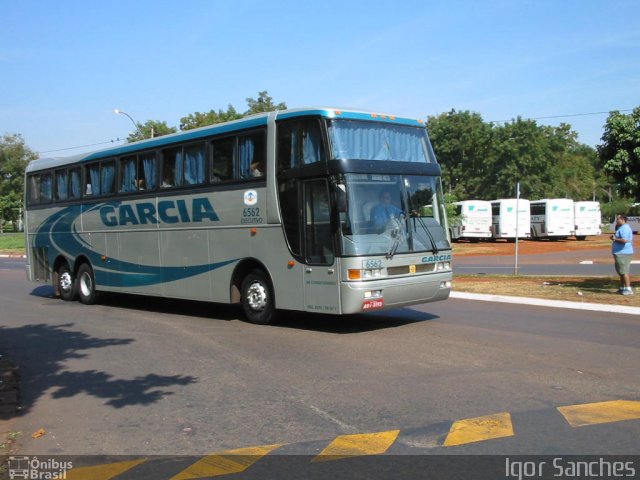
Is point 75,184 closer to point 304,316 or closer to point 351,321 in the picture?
point 304,316

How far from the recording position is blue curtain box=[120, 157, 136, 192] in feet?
44.3

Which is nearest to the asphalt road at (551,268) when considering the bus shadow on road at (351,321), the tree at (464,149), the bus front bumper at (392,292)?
the bus shadow on road at (351,321)

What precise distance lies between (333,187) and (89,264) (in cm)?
828

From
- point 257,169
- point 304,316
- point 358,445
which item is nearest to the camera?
point 358,445

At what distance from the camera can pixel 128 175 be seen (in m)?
13.6

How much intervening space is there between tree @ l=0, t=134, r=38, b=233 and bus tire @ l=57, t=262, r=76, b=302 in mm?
74783

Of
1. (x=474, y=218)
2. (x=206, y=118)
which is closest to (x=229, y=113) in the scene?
(x=206, y=118)

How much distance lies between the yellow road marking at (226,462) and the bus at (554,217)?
44.4 metres

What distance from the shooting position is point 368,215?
380 inches

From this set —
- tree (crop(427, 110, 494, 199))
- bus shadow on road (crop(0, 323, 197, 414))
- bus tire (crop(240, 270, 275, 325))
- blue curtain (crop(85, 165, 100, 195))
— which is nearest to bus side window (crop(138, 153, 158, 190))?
blue curtain (crop(85, 165, 100, 195))

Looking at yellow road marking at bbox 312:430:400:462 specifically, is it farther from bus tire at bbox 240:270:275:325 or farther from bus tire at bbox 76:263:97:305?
bus tire at bbox 76:263:97:305

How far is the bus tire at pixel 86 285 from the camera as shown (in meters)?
15.1

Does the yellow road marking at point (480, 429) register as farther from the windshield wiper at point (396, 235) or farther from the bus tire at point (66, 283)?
the bus tire at point (66, 283)

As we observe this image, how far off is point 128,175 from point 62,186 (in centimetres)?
322
